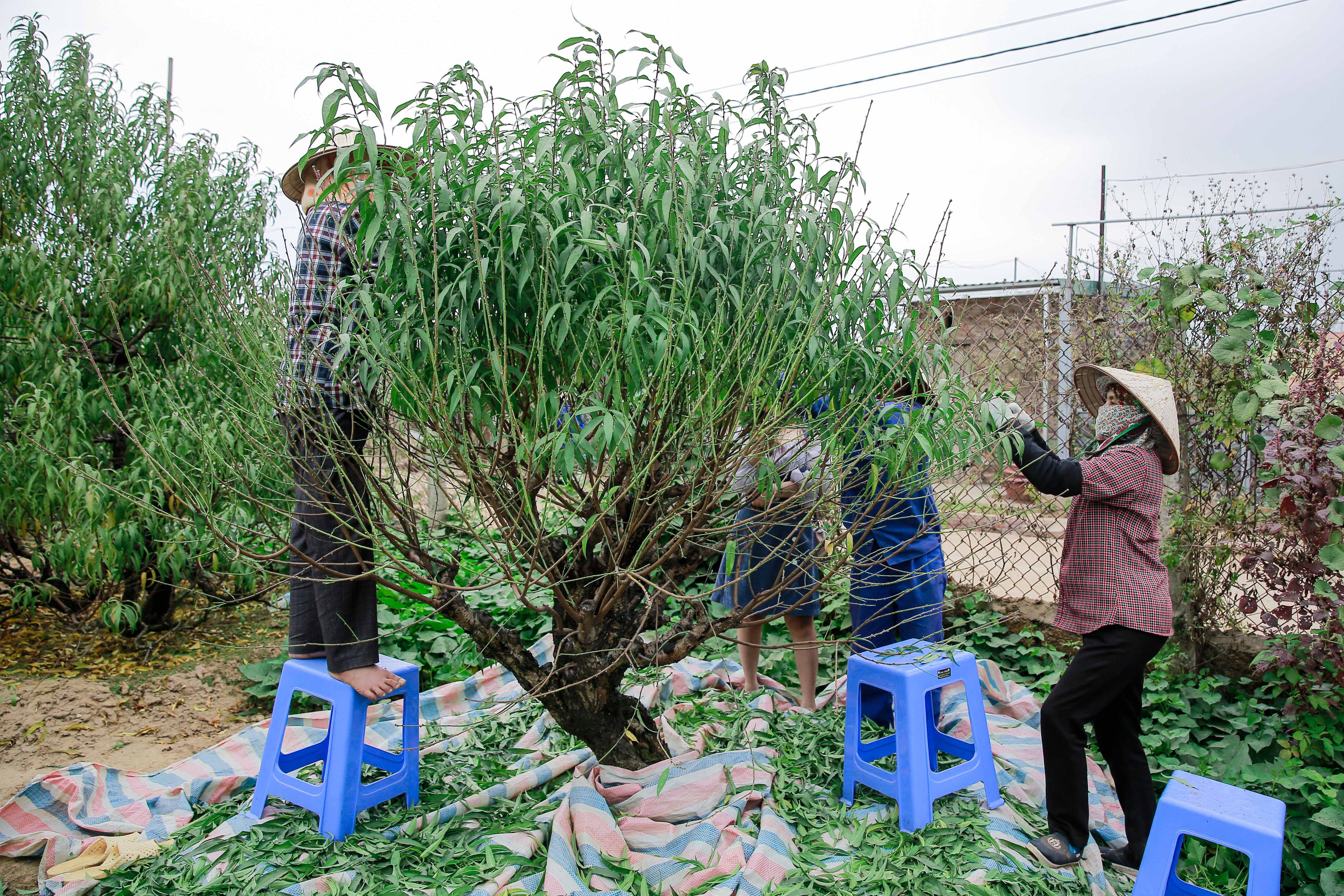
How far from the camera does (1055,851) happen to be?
8.64 ft

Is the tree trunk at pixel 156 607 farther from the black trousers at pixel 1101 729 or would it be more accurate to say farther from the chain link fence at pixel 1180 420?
the black trousers at pixel 1101 729

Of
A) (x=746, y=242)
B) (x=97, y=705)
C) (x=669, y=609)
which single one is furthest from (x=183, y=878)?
(x=669, y=609)

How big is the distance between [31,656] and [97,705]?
0.94m

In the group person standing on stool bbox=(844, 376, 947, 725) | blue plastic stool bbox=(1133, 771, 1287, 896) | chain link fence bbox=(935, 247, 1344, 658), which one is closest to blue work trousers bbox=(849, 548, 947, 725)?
person standing on stool bbox=(844, 376, 947, 725)

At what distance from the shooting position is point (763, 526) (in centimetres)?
249

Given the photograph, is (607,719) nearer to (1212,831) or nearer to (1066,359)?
(1212,831)

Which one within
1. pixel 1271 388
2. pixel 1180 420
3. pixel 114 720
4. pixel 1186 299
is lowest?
pixel 114 720

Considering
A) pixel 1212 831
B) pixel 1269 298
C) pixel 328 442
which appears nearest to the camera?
pixel 1212 831

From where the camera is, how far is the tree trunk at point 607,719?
2.73 m

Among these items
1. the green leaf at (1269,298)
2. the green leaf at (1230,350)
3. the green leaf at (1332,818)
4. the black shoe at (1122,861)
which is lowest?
the black shoe at (1122,861)

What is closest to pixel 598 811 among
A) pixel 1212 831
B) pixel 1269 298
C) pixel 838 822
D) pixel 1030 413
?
pixel 838 822

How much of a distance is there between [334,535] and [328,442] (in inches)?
16.9

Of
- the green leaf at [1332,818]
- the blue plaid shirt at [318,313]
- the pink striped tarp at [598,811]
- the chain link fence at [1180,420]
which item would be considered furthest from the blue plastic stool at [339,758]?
the green leaf at [1332,818]

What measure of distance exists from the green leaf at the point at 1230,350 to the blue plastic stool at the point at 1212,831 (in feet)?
5.87
